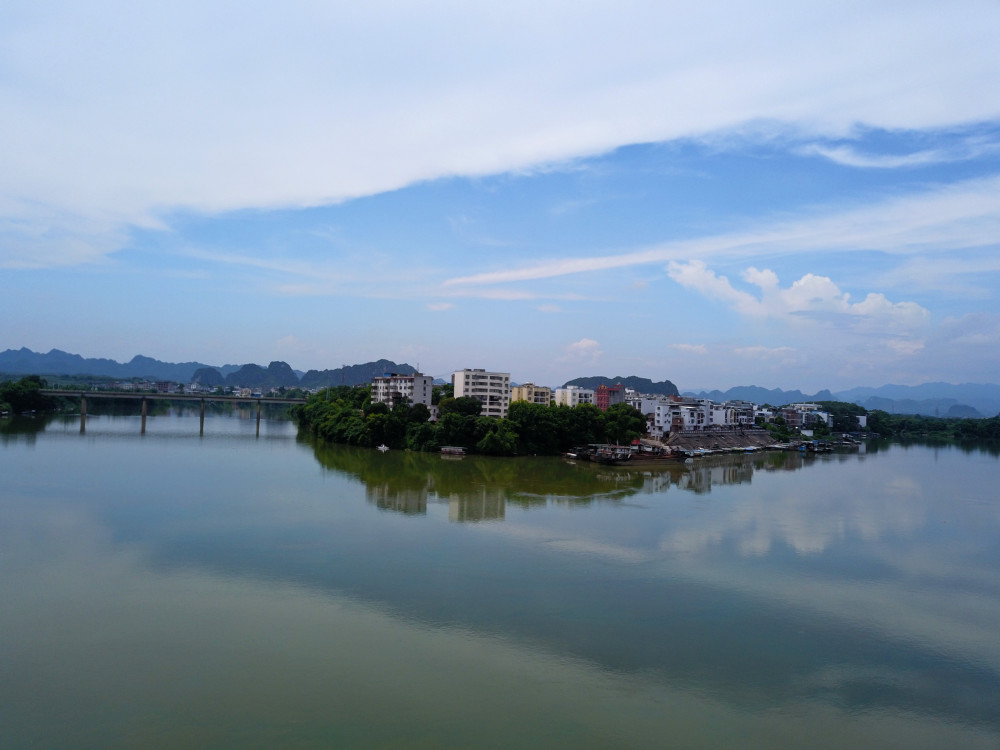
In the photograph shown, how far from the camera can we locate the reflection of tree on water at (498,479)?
40.7 feet

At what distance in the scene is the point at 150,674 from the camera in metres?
5.04

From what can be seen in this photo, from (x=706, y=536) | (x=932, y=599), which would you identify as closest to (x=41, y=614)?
(x=706, y=536)

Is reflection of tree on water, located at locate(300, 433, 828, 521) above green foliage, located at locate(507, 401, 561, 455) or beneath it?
beneath

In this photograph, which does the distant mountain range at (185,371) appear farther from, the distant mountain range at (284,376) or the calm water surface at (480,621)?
the calm water surface at (480,621)

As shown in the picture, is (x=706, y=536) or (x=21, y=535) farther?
(x=706, y=536)

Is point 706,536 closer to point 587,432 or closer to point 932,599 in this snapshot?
point 932,599

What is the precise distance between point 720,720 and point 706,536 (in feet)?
18.8

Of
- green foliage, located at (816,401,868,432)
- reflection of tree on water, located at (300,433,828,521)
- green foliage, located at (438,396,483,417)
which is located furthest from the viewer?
green foliage, located at (816,401,868,432)

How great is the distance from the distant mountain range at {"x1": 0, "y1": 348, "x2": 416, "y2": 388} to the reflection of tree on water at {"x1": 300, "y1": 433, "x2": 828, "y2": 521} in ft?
170

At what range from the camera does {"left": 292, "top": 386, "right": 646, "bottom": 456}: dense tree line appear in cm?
2041

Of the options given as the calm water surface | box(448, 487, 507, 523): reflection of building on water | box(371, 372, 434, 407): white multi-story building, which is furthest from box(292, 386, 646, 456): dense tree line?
the calm water surface

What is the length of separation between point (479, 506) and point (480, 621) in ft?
18.5

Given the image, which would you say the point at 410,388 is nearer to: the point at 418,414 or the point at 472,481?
the point at 418,414

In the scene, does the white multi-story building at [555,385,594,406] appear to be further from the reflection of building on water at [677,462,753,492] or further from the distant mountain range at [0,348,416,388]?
the distant mountain range at [0,348,416,388]
